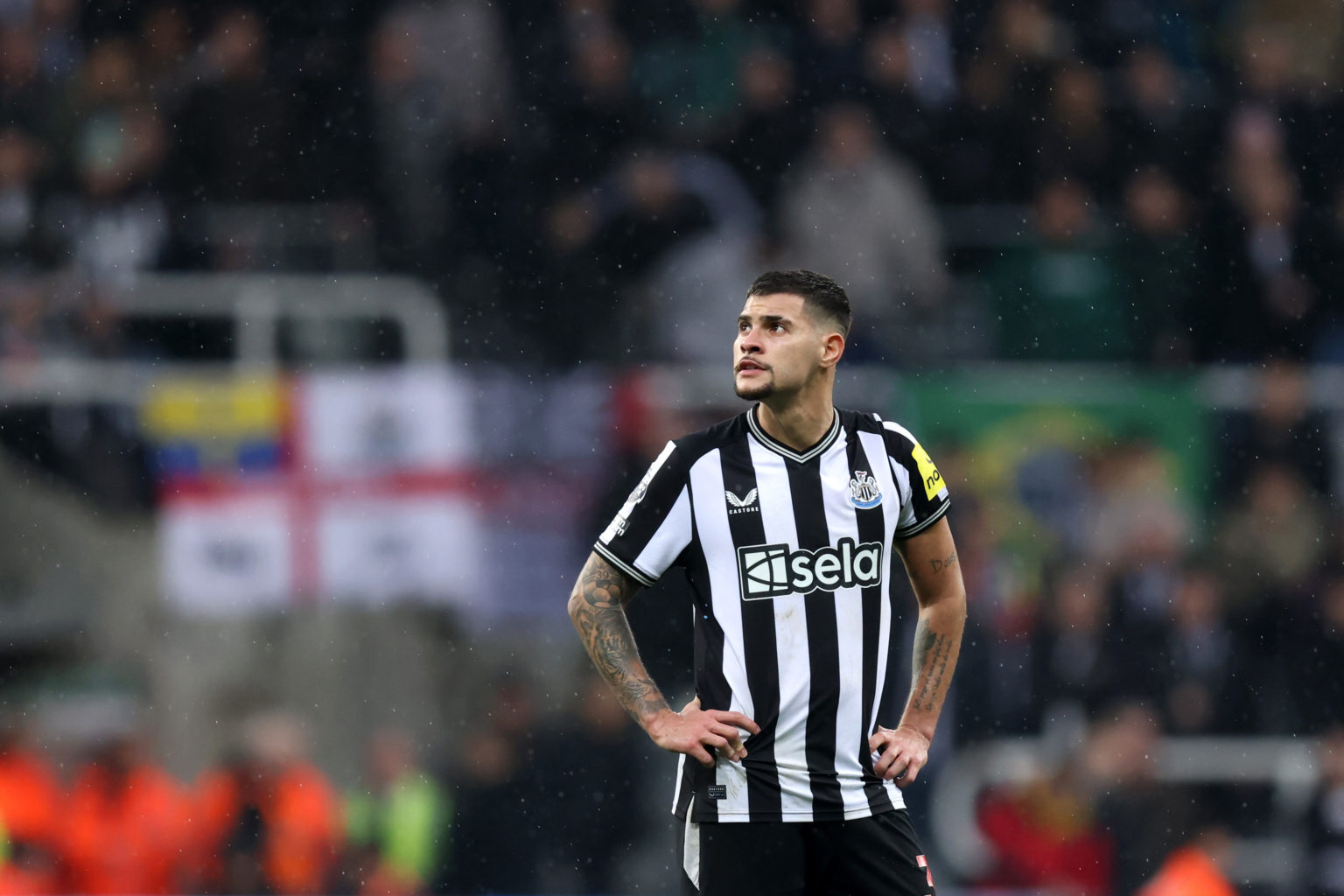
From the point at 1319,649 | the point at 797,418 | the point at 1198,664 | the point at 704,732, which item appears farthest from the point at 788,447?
the point at 1319,649

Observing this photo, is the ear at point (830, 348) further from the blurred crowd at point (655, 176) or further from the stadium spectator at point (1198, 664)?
the stadium spectator at point (1198, 664)

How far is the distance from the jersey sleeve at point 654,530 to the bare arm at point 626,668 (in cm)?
4

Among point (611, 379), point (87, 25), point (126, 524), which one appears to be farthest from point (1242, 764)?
point (87, 25)

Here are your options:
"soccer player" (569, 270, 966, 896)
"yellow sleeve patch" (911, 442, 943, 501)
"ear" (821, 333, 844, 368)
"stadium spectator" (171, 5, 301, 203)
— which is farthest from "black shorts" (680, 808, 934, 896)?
"stadium spectator" (171, 5, 301, 203)

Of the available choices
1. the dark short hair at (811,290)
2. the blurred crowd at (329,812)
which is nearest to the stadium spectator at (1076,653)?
the blurred crowd at (329,812)

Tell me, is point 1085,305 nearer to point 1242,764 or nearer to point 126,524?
point 1242,764

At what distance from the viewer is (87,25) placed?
962cm

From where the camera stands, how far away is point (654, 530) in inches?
151

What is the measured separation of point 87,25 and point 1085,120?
5.52 m

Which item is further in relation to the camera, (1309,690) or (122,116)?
(122,116)

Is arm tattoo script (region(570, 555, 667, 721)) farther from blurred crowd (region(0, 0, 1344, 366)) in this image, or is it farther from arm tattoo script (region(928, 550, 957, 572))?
blurred crowd (region(0, 0, 1344, 366))

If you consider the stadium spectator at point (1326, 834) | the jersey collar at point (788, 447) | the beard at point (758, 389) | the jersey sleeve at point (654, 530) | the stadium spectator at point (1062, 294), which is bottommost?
the stadium spectator at point (1326, 834)

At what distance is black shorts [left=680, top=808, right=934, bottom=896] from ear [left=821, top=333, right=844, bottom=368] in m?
1.00

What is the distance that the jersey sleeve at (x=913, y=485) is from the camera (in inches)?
158
